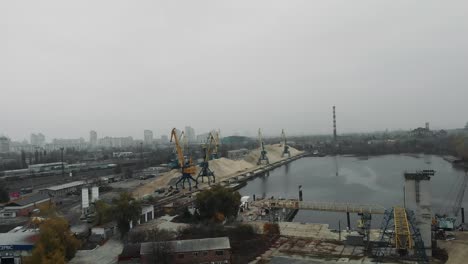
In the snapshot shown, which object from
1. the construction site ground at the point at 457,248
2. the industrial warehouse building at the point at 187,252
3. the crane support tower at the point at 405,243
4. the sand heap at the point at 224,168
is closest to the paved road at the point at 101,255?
the industrial warehouse building at the point at 187,252

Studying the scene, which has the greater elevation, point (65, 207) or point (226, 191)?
point (226, 191)

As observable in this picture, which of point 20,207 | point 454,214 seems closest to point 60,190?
point 20,207

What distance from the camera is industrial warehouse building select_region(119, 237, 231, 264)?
19.7ft

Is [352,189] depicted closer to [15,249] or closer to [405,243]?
[405,243]

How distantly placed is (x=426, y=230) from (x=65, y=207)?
10787 mm

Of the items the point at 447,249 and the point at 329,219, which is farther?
the point at 329,219

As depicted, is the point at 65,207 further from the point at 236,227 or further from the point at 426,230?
Answer: the point at 426,230

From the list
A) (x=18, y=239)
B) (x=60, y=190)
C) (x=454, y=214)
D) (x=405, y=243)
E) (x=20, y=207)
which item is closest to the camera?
(x=405, y=243)

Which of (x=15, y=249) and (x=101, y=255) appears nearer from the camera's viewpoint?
(x=15, y=249)

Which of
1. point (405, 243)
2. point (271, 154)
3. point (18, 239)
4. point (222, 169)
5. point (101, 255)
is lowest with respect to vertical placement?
point (101, 255)

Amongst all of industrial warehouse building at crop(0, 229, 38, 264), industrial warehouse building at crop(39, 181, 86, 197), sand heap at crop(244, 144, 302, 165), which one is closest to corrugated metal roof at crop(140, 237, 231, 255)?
industrial warehouse building at crop(0, 229, 38, 264)

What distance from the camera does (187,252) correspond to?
241 inches

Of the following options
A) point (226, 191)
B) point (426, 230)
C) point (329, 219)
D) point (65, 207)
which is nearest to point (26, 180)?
point (65, 207)

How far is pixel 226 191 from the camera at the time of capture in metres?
8.91
